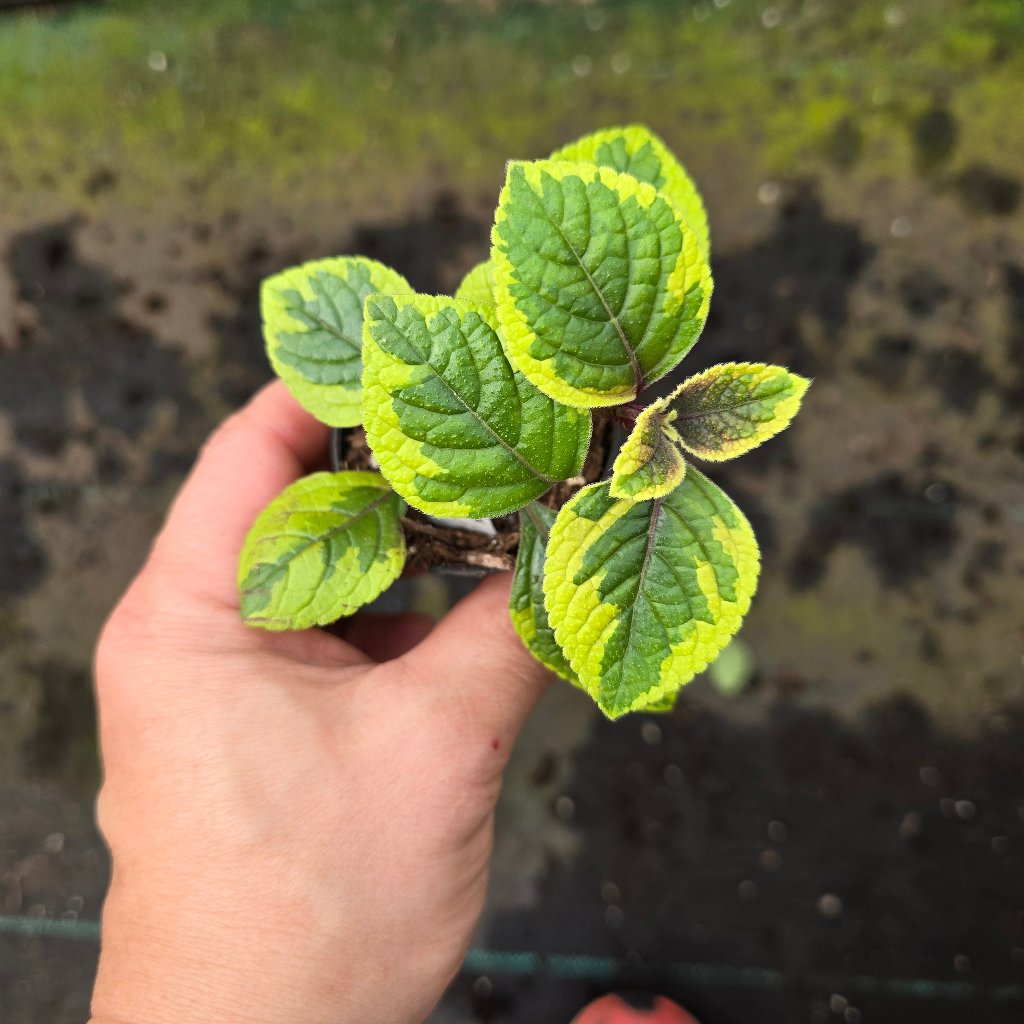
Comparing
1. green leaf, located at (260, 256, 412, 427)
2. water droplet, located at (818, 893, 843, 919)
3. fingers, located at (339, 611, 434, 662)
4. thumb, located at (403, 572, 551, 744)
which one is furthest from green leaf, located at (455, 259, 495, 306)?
water droplet, located at (818, 893, 843, 919)

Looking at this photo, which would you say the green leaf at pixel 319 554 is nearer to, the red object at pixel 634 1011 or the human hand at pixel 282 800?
the human hand at pixel 282 800

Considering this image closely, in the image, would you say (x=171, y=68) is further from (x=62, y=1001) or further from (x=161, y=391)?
(x=62, y=1001)

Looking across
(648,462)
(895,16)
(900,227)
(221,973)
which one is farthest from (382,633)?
(895,16)

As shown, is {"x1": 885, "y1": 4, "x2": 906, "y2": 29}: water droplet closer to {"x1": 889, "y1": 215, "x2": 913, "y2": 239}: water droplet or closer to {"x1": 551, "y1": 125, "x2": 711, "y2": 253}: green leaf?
A: {"x1": 889, "y1": 215, "x2": 913, "y2": 239}: water droplet

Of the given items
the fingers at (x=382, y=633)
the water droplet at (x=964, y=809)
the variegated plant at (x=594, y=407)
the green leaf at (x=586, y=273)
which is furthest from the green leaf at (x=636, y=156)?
the water droplet at (x=964, y=809)

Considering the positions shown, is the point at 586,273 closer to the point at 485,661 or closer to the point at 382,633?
the point at 485,661
